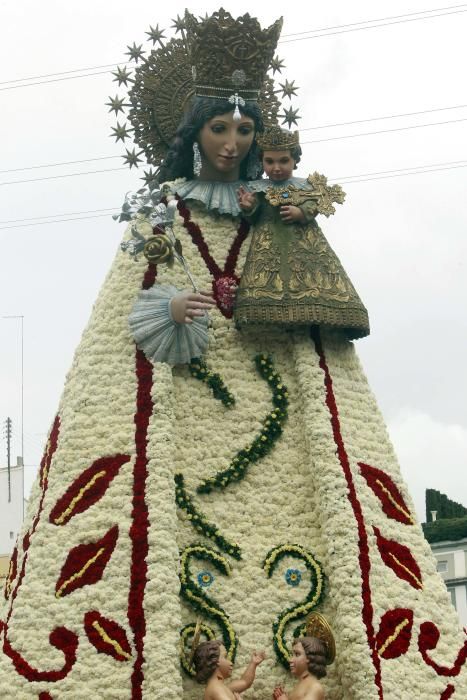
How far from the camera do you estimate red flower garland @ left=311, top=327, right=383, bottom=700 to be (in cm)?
1054

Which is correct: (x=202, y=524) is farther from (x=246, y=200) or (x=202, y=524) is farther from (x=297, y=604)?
(x=246, y=200)

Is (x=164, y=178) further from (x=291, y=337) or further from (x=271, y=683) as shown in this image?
(x=271, y=683)

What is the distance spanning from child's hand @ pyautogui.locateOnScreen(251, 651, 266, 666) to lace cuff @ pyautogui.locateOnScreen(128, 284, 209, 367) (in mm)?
2280

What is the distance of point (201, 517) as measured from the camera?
1096 centimetres

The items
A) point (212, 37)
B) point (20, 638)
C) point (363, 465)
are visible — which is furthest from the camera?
point (212, 37)

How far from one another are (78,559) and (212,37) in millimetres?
4371

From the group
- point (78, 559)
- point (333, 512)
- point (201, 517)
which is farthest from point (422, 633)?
point (78, 559)

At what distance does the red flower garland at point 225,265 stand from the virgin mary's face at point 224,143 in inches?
16.6

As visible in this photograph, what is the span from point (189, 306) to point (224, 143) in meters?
1.68

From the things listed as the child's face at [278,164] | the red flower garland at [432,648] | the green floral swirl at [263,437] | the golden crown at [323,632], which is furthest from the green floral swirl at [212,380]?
the red flower garland at [432,648]

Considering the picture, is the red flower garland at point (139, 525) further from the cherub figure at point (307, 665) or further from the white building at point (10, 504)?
the white building at point (10, 504)

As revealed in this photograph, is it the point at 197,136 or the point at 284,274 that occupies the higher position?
the point at 197,136

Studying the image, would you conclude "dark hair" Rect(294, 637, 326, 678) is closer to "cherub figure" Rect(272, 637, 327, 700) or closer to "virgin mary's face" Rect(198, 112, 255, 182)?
"cherub figure" Rect(272, 637, 327, 700)

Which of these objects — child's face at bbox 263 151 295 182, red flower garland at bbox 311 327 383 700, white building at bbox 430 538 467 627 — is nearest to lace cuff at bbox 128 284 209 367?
red flower garland at bbox 311 327 383 700
